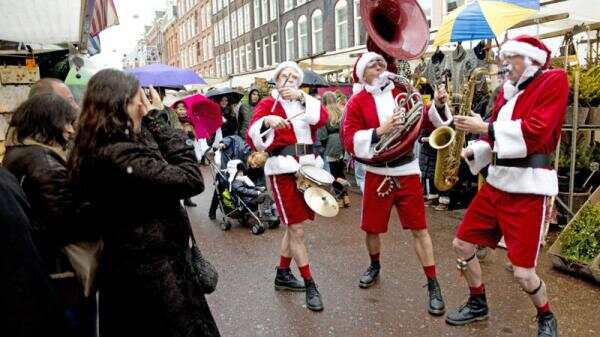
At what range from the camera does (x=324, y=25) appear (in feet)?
80.1

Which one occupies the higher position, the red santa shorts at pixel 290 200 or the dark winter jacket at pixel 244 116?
the dark winter jacket at pixel 244 116

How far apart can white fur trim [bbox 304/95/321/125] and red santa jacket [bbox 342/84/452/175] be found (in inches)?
9.4

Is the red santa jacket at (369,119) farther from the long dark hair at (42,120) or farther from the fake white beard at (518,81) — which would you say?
the long dark hair at (42,120)

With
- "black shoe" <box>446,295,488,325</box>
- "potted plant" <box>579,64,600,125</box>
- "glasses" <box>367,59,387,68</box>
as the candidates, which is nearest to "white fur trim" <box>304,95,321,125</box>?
"glasses" <box>367,59,387,68</box>

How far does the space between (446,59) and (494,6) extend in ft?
10.2

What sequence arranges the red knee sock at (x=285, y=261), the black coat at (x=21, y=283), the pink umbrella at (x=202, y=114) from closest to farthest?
the black coat at (x=21, y=283) → the red knee sock at (x=285, y=261) → the pink umbrella at (x=202, y=114)

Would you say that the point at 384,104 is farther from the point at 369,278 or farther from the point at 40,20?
the point at 40,20

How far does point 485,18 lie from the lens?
563 cm

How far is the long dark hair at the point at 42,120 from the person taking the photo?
225 centimetres

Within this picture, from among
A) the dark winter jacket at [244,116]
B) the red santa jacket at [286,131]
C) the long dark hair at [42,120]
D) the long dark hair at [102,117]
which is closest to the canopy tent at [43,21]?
the long dark hair at [42,120]

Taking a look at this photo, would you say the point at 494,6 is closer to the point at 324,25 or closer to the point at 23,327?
the point at 23,327

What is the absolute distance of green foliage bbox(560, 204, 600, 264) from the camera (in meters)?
4.26

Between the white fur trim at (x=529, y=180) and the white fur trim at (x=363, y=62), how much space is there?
1297 millimetres

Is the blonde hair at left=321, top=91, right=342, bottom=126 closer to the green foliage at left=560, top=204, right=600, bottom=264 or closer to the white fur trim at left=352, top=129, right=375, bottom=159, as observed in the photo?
the green foliage at left=560, top=204, right=600, bottom=264
